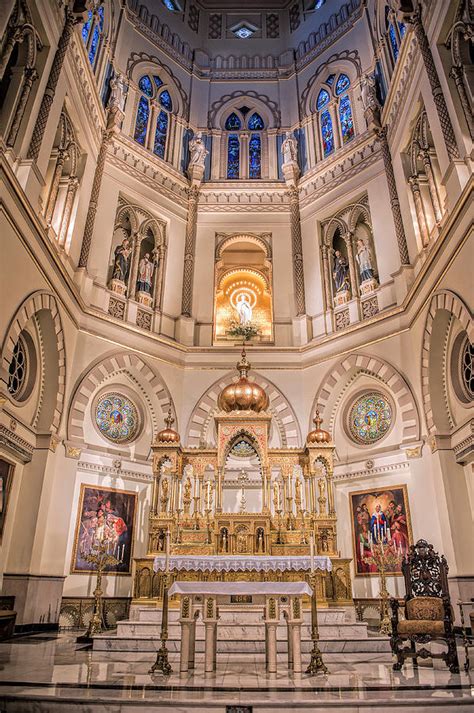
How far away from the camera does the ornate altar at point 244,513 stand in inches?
370

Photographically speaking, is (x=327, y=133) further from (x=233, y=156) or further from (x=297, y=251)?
(x=297, y=251)

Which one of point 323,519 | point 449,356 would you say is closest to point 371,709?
point 323,519

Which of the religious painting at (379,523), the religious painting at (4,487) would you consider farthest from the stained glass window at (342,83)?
the religious painting at (4,487)

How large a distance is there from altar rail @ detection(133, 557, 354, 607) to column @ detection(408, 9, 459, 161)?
8.27m

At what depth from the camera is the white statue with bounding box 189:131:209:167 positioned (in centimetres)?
1783

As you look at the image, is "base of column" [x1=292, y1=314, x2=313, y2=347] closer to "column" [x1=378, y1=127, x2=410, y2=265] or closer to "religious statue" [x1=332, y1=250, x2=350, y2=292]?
"religious statue" [x1=332, y1=250, x2=350, y2=292]

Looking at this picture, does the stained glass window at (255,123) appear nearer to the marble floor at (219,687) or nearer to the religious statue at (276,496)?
the religious statue at (276,496)

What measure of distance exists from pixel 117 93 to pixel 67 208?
508 cm

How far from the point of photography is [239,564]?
8109mm

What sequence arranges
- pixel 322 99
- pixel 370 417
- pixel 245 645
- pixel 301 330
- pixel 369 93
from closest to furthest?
1. pixel 245 645
2. pixel 370 417
3. pixel 301 330
4. pixel 369 93
5. pixel 322 99

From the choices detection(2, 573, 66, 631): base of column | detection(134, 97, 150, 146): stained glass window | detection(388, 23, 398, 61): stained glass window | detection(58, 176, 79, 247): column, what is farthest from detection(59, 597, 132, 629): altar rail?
detection(388, 23, 398, 61): stained glass window

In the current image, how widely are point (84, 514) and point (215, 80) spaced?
657 inches

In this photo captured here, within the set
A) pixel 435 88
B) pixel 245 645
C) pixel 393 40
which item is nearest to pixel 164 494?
pixel 245 645

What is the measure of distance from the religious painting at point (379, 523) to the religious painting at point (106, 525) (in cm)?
548
